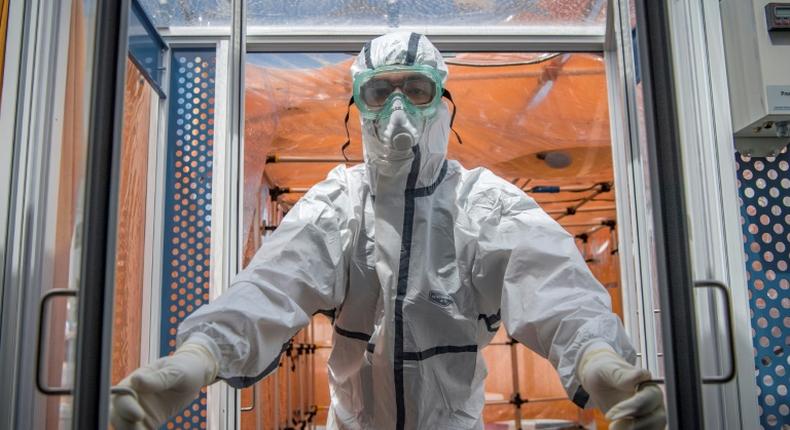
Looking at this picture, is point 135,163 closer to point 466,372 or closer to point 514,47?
point 466,372

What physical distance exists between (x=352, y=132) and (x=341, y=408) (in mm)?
2163

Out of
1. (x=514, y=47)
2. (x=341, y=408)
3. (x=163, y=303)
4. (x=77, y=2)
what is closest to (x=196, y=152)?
(x=163, y=303)

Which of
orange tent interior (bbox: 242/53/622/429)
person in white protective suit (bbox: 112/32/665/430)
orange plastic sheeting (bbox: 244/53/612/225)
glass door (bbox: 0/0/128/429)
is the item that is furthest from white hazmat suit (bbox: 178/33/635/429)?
orange plastic sheeting (bbox: 244/53/612/225)

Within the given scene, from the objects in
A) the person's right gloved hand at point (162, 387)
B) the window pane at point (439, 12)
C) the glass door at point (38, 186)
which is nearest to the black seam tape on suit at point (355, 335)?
the person's right gloved hand at point (162, 387)

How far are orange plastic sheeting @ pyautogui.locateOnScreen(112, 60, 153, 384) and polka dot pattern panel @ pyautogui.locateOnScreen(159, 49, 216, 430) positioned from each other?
0.38ft

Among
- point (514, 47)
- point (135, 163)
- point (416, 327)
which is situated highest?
point (514, 47)

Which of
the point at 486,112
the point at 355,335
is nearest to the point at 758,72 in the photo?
the point at 355,335

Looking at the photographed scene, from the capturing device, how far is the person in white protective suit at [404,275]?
63.9 inches

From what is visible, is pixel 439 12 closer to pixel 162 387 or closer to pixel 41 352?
pixel 162 387

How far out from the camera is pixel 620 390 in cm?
119

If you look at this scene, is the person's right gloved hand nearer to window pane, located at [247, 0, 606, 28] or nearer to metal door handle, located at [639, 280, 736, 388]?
metal door handle, located at [639, 280, 736, 388]

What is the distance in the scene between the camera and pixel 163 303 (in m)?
2.45

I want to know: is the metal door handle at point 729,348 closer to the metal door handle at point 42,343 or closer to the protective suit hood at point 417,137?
the metal door handle at point 42,343

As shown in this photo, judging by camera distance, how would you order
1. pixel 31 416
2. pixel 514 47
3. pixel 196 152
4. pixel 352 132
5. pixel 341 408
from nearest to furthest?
pixel 31 416, pixel 341 408, pixel 196 152, pixel 514 47, pixel 352 132
